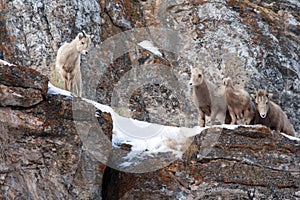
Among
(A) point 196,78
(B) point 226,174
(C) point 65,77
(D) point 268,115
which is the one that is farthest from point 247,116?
(C) point 65,77

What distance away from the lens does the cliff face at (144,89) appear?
31.4ft

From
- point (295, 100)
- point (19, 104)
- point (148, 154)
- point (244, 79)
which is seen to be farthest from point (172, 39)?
point (19, 104)

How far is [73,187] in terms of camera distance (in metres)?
9.54

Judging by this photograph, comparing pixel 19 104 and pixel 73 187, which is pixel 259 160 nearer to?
pixel 73 187

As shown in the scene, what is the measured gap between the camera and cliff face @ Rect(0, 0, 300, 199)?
9570mm

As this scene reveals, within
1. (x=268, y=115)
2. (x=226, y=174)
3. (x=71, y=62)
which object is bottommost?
(x=226, y=174)

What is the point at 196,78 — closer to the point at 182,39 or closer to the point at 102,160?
A: the point at 102,160

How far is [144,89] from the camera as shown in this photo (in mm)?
18734

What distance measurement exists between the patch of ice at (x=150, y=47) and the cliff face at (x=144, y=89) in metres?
0.04

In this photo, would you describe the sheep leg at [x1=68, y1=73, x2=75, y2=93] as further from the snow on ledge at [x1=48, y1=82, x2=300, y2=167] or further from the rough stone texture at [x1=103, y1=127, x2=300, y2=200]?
the rough stone texture at [x1=103, y1=127, x2=300, y2=200]

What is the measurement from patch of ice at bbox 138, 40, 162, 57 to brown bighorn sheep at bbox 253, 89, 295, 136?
762 centimetres

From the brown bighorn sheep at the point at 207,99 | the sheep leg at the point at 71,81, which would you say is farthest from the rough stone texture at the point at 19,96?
the brown bighorn sheep at the point at 207,99

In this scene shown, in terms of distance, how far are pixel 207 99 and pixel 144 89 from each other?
6304 millimetres

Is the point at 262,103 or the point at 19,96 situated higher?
the point at 19,96
